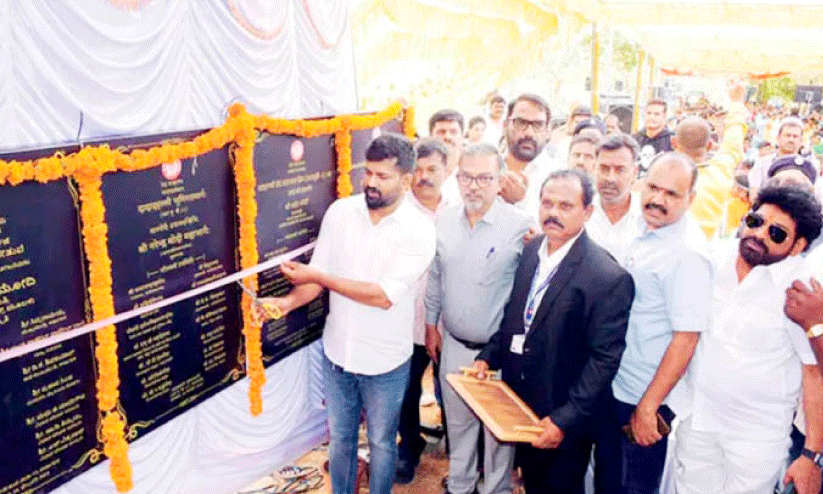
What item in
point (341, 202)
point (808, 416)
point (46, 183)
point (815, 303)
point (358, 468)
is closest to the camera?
point (46, 183)

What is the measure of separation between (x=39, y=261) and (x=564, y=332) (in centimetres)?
221

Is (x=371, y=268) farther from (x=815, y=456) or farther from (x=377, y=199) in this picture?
(x=815, y=456)

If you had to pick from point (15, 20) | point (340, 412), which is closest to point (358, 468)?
point (340, 412)

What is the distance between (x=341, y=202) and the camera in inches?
139

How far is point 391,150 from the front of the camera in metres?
3.21

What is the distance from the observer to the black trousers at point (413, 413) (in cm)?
433

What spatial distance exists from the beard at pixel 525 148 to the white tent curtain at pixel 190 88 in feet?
4.11

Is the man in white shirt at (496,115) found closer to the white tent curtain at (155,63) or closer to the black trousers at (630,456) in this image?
the white tent curtain at (155,63)

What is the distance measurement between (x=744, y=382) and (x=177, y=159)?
8.74 ft

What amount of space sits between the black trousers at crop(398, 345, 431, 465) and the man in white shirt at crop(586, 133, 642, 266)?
1409 millimetres

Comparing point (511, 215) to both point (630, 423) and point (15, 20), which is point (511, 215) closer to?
point (630, 423)

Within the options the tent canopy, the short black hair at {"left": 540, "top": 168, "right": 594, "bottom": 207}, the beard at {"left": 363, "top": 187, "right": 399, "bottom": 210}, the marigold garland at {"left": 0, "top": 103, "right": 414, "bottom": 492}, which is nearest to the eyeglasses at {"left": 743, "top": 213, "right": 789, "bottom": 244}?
the short black hair at {"left": 540, "top": 168, "right": 594, "bottom": 207}

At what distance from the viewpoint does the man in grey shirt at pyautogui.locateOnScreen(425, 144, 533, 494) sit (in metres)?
3.65

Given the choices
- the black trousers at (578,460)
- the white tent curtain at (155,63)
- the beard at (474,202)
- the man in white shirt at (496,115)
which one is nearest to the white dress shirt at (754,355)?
the black trousers at (578,460)
